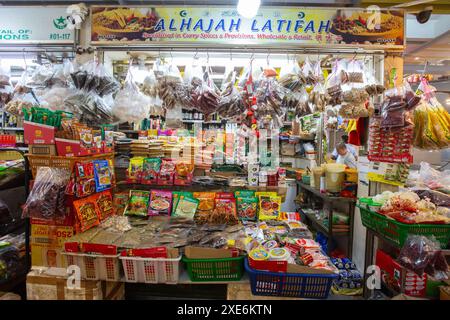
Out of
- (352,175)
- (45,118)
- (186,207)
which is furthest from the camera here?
(352,175)

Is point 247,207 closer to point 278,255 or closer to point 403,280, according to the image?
point 278,255

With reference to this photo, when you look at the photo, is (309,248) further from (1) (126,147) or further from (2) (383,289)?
(1) (126,147)

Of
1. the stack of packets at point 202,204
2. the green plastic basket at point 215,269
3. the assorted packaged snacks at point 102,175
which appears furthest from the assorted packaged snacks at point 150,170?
the green plastic basket at point 215,269

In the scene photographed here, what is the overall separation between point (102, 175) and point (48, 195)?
463 mm

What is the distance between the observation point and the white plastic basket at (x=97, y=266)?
6.23 feet

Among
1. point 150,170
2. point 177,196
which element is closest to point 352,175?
point 177,196

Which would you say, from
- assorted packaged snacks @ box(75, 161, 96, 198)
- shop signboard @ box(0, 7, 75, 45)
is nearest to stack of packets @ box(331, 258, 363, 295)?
assorted packaged snacks @ box(75, 161, 96, 198)

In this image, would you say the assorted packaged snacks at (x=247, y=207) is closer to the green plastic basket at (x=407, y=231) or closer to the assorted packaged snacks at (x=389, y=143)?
the green plastic basket at (x=407, y=231)

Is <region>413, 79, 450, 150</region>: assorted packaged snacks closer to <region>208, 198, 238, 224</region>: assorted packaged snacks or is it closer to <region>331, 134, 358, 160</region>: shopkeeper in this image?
<region>331, 134, 358, 160</region>: shopkeeper

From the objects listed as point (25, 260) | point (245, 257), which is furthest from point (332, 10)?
point (25, 260)

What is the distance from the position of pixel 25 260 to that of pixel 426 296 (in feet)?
9.99

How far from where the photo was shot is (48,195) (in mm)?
2025

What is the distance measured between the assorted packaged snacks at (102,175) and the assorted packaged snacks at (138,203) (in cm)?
27

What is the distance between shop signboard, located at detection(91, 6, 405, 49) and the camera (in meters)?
2.64
